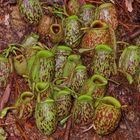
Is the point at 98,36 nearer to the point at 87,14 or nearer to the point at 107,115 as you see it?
the point at 87,14

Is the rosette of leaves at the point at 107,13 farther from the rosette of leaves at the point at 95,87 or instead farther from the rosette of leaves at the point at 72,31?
the rosette of leaves at the point at 95,87

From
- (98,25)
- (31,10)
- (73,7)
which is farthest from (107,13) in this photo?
(31,10)

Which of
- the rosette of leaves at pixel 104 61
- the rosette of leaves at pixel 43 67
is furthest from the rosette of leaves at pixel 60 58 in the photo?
the rosette of leaves at pixel 104 61

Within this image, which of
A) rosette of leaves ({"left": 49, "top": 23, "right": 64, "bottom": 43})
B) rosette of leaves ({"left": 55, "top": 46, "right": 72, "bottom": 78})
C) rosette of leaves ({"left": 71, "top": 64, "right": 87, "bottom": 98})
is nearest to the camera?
rosette of leaves ({"left": 71, "top": 64, "right": 87, "bottom": 98})

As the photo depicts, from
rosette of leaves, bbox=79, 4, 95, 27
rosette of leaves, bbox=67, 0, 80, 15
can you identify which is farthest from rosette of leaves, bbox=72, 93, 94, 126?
rosette of leaves, bbox=67, 0, 80, 15

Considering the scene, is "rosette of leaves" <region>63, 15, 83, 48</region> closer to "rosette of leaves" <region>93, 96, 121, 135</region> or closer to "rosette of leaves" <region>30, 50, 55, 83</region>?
"rosette of leaves" <region>30, 50, 55, 83</region>

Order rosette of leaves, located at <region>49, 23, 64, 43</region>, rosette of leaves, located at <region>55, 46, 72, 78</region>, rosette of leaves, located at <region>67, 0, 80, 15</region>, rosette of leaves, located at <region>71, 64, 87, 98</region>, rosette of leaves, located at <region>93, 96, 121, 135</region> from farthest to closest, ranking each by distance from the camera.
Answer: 1. rosette of leaves, located at <region>67, 0, 80, 15</region>
2. rosette of leaves, located at <region>49, 23, 64, 43</region>
3. rosette of leaves, located at <region>55, 46, 72, 78</region>
4. rosette of leaves, located at <region>71, 64, 87, 98</region>
5. rosette of leaves, located at <region>93, 96, 121, 135</region>
